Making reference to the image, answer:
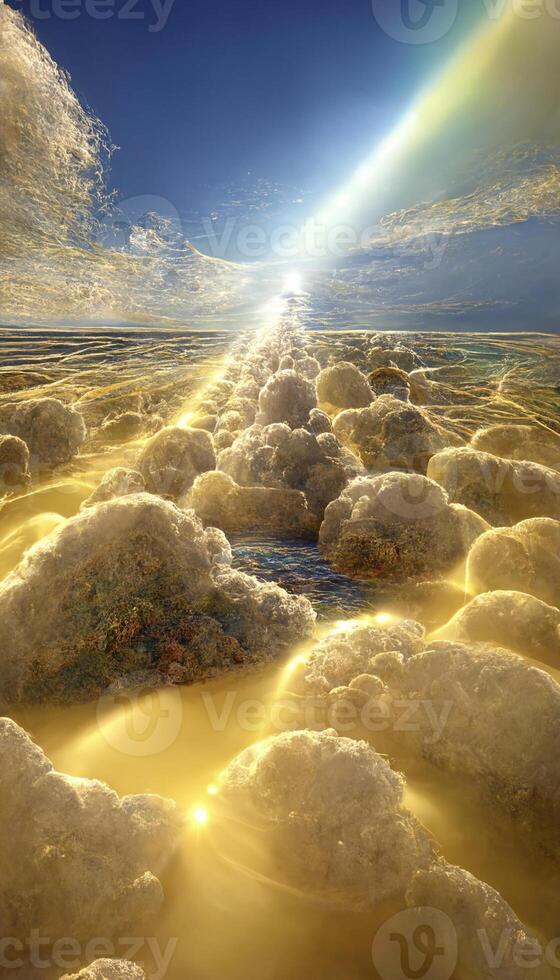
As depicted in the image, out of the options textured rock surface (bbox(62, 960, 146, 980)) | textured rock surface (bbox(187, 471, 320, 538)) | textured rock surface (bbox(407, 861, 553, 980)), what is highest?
textured rock surface (bbox(62, 960, 146, 980))

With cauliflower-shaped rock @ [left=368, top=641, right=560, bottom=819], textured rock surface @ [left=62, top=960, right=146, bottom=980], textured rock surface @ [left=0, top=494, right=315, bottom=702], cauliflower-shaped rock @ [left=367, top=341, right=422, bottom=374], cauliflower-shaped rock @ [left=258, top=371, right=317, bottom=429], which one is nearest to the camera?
textured rock surface @ [left=62, top=960, right=146, bottom=980]

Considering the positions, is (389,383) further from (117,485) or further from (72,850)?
(72,850)

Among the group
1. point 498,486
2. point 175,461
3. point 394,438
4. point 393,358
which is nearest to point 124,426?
point 175,461

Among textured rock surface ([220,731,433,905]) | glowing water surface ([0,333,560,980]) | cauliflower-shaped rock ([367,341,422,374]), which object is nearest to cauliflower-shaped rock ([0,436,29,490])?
glowing water surface ([0,333,560,980])

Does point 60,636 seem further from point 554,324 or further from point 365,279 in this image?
point 365,279

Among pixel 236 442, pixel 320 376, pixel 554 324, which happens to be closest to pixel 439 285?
pixel 554 324

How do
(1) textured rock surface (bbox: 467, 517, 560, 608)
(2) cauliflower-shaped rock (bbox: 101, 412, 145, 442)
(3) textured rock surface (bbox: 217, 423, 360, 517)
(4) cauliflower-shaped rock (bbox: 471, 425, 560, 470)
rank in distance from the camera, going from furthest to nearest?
(2) cauliflower-shaped rock (bbox: 101, 412, 145, 442) < (4) cauliflower-shaped rock (bbox: 471, 425, 560, 470) < (3) textured rock surface (bbox: 217, 423, 360, 517) < (1) textured rock surface (bbox: 467, 517, 560, 608)

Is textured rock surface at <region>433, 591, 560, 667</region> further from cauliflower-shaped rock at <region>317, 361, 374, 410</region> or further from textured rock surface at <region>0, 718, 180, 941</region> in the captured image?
cauliflower-shaped rock at <region>317, 361, 374, 410</region>

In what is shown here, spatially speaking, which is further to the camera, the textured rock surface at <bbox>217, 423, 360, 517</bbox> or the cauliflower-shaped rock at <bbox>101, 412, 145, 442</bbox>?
the cauliflower-shaped rock at <bbox>101, 412, 145, 442</bbox>
